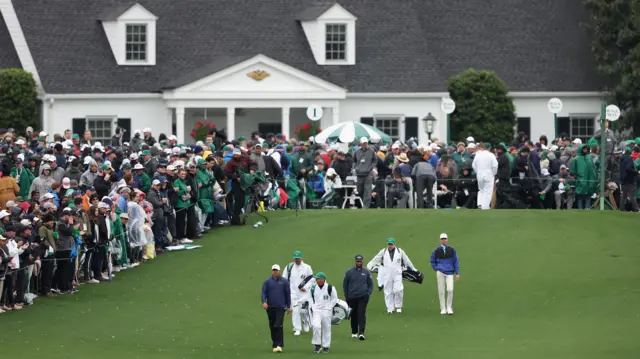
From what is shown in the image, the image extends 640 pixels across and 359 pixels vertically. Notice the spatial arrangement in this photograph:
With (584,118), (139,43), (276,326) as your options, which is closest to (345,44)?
(139,43)

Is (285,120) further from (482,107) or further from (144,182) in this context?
(144,182)

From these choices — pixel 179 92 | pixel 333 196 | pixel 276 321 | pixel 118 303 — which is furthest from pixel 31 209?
pixel 179 92

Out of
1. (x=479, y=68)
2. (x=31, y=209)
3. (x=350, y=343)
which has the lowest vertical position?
(x=350, y=343)

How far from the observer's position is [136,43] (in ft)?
206

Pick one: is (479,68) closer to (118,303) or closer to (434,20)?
(434,20)

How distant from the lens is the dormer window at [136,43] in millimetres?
62844

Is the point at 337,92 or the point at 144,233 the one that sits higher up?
the point at 337,92

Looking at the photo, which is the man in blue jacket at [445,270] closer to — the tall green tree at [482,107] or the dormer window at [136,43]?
the tall green tree at [482,107]

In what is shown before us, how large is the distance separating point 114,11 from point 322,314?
33836 millimetres

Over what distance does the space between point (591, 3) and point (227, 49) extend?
13.7 meters

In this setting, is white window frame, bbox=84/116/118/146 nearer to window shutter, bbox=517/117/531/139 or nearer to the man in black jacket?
window shutter, bbox=517/117/531/139

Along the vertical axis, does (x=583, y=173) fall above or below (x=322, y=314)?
above

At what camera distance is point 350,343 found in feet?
105

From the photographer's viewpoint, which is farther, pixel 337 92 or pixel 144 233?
pixel 337 92
